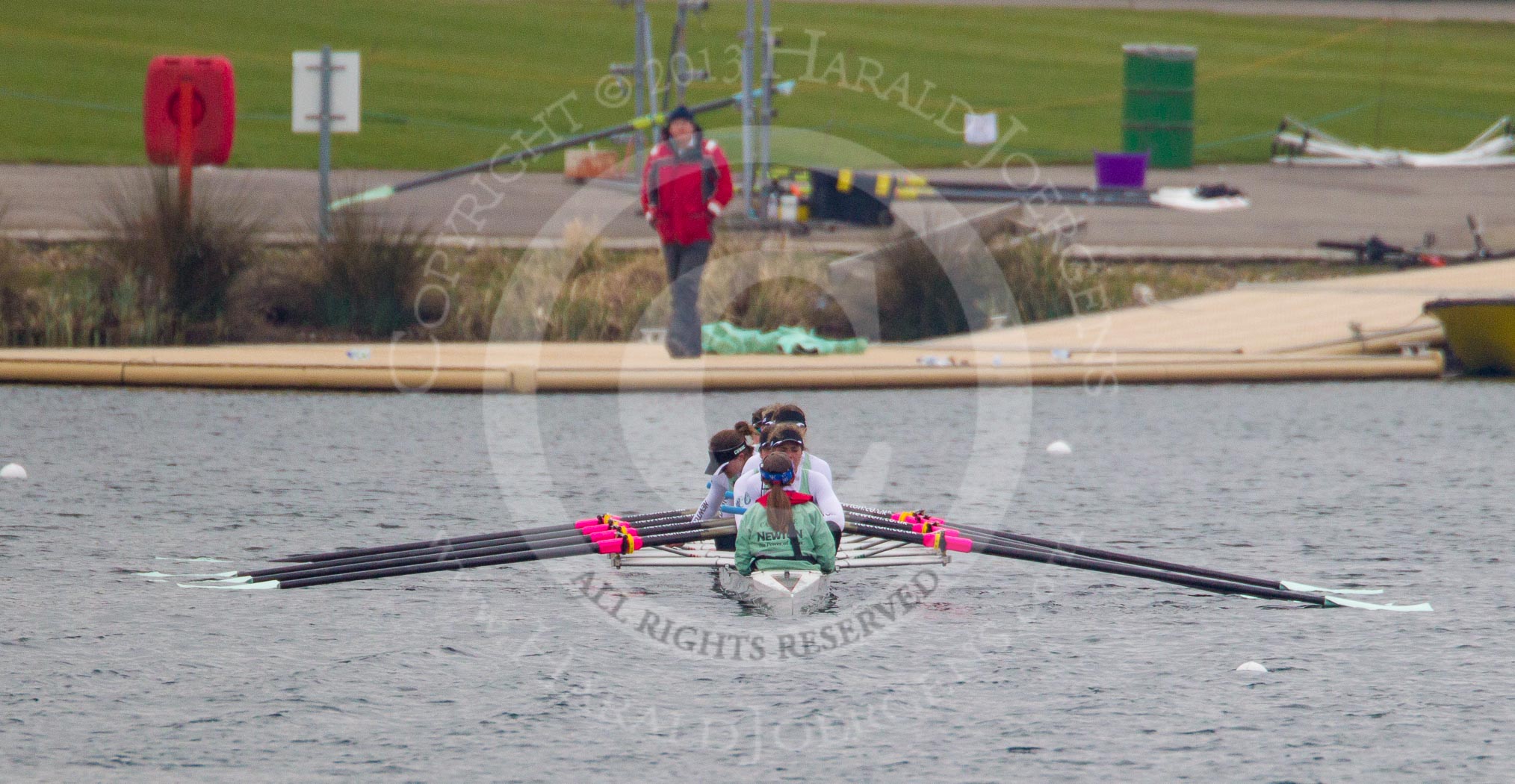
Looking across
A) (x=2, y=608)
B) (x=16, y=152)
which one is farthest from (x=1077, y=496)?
(x=16, y=152)

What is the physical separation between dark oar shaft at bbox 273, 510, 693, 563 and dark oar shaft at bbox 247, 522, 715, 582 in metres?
0.03

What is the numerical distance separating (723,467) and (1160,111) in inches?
1056

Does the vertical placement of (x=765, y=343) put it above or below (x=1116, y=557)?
above

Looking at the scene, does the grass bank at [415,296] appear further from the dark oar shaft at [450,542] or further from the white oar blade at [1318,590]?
the white oar blade at [1318,590]

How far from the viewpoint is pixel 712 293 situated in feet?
69.3

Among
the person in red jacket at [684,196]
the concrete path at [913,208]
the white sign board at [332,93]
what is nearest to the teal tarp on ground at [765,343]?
the person in red jacket at [684,196]

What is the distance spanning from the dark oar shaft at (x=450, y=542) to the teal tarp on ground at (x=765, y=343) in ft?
26.3

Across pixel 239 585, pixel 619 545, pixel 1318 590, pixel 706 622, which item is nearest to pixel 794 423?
pixel 619 545

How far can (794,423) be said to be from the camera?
1098 centimetres

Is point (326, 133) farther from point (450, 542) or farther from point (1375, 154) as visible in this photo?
point (1375, 154)

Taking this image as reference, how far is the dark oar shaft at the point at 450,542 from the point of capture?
11078mm

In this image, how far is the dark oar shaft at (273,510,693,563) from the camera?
1108cm

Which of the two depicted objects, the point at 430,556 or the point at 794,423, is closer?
the point at 430,556

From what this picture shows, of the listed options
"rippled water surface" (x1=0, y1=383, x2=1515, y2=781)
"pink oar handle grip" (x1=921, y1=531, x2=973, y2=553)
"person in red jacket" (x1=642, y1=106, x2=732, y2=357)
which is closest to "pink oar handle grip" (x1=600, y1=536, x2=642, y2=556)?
"rippled water surface" (x1=0, y1=383, x2=1515, y2=781)
